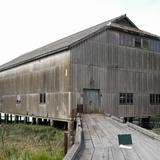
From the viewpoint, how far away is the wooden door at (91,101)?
23.3 m

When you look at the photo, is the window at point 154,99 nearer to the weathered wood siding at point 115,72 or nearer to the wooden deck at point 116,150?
the weathered wood siding at point 115,72

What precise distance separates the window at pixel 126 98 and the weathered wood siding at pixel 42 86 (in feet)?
17.9

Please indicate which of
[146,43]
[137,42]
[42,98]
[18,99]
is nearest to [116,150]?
[42,98]

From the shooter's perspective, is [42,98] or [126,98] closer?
[126,98]

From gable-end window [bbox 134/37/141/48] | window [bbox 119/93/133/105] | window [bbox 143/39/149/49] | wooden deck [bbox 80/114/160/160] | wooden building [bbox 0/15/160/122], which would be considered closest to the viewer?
wooden deck [bbox 80/114/160/160]

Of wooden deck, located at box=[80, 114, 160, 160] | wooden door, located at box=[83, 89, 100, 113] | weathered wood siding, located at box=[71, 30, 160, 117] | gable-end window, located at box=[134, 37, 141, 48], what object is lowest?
wooden deck, located at box=[80, 114, 160, 160]

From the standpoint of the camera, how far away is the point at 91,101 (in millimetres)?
23562

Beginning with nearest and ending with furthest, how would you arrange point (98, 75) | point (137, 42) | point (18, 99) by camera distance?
1. point (98, 75)
2. point (137, 42)
3. point (18, 99)

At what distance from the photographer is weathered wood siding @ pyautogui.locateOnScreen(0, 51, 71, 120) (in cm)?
2298

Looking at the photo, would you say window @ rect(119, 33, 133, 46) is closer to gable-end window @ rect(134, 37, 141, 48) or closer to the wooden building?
the wooden building

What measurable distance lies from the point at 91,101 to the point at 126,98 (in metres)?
4.08

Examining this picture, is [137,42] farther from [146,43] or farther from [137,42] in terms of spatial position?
[146,43]

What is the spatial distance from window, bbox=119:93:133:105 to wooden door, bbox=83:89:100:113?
8.79 feet

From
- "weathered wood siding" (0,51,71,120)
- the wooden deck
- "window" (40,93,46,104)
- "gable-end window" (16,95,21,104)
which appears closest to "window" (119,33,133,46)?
"weathered wood siding" (0,51,71,120)
